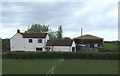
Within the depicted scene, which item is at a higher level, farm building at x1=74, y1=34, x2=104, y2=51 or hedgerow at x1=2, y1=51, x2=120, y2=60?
farm building at x1=74, y1=34, x2=104, y2=51

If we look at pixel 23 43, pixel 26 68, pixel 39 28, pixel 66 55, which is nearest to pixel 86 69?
pixel 26 68

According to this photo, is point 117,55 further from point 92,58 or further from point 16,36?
point 16,36

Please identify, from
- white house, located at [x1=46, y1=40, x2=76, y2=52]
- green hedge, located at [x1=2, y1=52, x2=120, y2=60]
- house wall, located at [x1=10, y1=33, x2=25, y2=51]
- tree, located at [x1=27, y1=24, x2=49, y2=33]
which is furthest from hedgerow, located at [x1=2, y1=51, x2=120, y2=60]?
tree, located at [x1=27, y1=24, x2=49, y2=33]

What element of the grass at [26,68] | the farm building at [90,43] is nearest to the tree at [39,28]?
the farm building at [90,43]

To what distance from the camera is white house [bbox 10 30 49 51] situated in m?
38.1

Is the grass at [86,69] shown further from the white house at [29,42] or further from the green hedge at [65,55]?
the white house at [29,42]

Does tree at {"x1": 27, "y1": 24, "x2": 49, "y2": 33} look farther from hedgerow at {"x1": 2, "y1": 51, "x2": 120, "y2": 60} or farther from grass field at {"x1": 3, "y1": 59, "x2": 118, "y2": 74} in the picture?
grass field at {"x1": 3, "y1": 59, "x2": 118, "y2": 74}

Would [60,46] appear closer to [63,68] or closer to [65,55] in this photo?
[65,55]

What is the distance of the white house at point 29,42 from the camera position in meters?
38.1

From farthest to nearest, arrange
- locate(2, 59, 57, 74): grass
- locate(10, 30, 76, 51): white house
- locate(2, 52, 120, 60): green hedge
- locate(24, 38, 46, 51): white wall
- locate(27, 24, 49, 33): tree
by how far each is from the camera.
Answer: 1. locate(27, 24, 49, 33): tree
2. locate(24, 38, 46, 51): white wall
3. locate(10, 30, 76, 51): white house
4. locate(2, 52, 120, 60): green hedge
5. locate(2, 59, 57, 74): grass

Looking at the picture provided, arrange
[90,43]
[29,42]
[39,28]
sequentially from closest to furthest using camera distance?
1. [29,42]
2. [90,43]
3. [39,28]

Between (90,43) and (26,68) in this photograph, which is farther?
(90,43)

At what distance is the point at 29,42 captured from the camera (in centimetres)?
3850

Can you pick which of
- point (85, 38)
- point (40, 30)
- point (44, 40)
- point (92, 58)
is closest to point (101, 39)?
point (85, 38)
